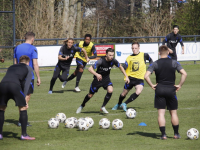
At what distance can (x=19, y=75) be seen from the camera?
292 inches

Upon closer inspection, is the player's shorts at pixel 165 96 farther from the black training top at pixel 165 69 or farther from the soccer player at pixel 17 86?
the soccer player at pixel 17 86

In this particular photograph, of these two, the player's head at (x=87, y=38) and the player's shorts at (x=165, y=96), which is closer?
the player's shorts at (x=165, y=96)

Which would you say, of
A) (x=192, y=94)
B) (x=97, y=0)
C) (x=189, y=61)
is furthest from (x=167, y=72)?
(x=97, y=0)

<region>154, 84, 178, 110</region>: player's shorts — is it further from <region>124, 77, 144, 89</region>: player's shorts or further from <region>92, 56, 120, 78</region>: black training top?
<region>124, 77, 144, 89</region>: player's shorts

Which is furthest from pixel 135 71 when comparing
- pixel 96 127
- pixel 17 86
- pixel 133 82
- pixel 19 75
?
pixel 17 86

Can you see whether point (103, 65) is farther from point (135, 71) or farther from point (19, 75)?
point (19, 75)

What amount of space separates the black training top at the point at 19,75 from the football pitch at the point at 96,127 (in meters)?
1.13

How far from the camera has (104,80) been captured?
34.3 ft

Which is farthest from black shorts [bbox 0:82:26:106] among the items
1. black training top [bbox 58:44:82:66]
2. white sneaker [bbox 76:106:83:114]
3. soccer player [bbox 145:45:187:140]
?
black training top [bbox 58:44:82:66]

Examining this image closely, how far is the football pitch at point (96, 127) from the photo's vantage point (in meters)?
7.20

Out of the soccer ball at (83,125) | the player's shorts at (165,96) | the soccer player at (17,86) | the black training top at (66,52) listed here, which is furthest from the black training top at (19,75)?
the black training top at (66,52)

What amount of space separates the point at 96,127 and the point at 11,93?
2358 mm

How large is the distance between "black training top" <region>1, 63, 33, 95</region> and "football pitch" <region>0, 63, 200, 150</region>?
113cm

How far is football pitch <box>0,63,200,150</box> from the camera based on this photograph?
720cm
